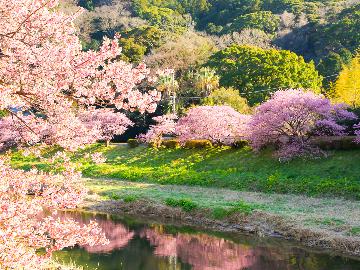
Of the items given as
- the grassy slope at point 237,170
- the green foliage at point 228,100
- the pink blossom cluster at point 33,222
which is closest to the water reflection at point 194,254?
the pink blossom cluster at point 33,222

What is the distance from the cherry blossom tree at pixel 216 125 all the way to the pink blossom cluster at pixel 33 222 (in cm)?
2697

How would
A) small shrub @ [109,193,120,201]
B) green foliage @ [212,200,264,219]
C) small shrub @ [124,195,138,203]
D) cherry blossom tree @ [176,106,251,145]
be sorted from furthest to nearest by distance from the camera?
cherry blossom tree @ [176,106,251,145], small shrub @ [109,193,120,201], small shrub @ [124,195,138,203], green foliage @ [212,200,264,219]

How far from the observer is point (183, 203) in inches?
837

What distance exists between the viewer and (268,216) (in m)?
17.9

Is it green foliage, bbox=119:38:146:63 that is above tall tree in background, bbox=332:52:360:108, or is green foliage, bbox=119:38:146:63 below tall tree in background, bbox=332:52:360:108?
above

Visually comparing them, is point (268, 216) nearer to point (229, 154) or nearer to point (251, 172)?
point (251, 172)

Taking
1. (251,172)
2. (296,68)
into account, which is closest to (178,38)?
(296,68)

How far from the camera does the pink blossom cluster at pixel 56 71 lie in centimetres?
729

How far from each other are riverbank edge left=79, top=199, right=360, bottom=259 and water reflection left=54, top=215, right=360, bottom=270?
2.33ft

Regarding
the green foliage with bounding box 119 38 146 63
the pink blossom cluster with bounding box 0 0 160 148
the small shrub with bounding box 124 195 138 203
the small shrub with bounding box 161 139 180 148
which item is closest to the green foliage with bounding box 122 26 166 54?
the green foliage with bounding box 119 38 146 63

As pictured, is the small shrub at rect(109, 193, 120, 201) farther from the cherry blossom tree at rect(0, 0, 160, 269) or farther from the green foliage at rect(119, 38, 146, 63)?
the green foliage at rect(119, 38, 146, 63)

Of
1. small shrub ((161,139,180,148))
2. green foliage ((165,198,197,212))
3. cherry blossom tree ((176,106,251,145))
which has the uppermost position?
cherry blossom tree ((176,106,251,145))

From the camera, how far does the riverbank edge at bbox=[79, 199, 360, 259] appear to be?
14.7 meters

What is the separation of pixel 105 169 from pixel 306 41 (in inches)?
1812
